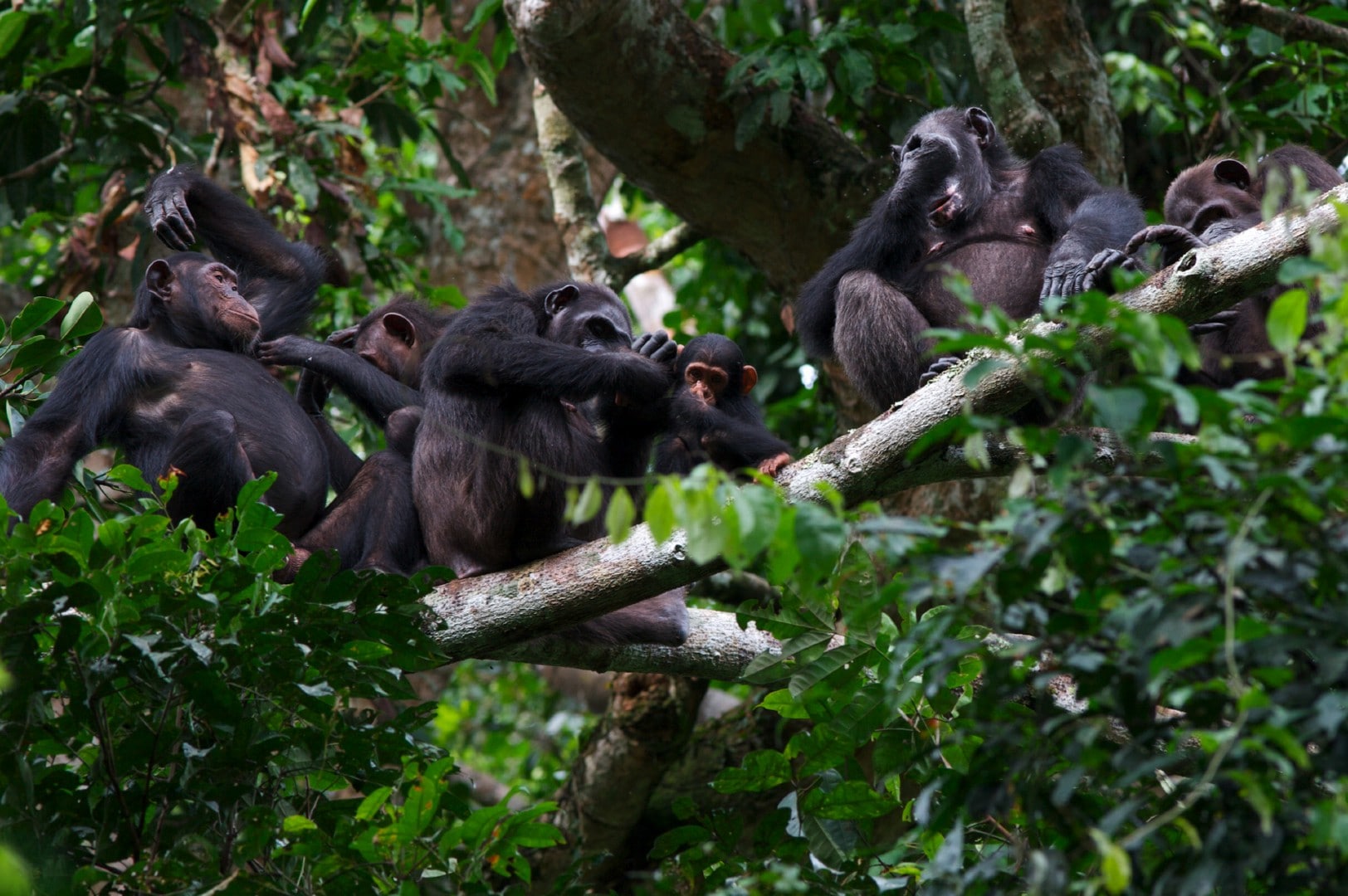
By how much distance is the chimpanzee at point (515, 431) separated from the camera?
177 inches

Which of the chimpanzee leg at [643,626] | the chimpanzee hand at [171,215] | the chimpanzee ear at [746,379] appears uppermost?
the chimpanzee hand at [171,215]

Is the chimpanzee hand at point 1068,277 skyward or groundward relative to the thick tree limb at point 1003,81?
groundward

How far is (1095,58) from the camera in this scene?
6578 mm

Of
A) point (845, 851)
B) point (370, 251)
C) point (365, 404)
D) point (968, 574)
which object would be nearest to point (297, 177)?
point (370, 251)

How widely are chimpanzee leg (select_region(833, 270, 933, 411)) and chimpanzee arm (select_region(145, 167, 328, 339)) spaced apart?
94.6 inches

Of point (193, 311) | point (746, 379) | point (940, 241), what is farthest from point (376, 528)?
point (940, 241)

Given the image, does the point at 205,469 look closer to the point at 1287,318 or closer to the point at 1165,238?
the point at 1165,238

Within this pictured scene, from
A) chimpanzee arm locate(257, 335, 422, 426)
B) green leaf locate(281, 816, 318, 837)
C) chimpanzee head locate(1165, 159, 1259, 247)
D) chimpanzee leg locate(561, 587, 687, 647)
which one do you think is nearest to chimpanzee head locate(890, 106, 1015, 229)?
chimpanzee head locate(1165, 159, 1259, 247)

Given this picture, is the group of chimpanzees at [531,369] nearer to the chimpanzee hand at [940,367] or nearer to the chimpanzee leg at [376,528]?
the chimpanzee leg at [376,528]

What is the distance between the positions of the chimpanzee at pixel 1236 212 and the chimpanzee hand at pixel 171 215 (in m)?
3.95

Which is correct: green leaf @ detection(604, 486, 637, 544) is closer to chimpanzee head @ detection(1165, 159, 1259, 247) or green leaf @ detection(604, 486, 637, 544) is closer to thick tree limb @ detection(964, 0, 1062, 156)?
chimpanzee head @ detection(1165, 159, 1259, 247)

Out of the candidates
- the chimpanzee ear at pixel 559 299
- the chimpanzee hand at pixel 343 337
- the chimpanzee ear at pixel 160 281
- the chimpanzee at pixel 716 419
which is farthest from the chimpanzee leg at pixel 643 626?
the chimpanzee ear at pixel 160 281

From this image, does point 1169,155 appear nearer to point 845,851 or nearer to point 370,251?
point 370,251

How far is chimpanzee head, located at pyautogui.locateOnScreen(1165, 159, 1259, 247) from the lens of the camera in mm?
5180
